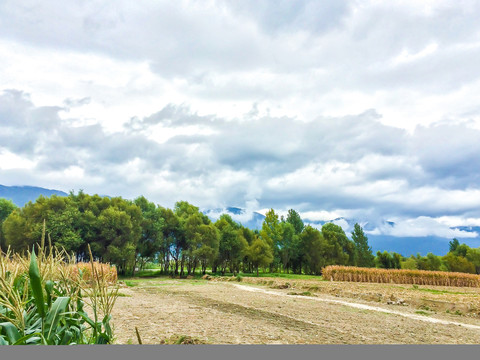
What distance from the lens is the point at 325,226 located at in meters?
80.8

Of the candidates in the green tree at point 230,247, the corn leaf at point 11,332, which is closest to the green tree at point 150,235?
the green tree at point 230,247

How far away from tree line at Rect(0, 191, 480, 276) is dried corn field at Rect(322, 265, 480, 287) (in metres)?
14.6

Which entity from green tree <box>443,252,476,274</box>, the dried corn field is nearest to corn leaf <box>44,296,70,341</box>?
the dried corn field

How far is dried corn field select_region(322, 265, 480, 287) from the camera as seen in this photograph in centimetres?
3878

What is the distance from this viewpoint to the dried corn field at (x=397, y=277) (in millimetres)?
38781

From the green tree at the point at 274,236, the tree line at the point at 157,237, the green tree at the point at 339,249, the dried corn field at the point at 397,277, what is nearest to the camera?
the dried corn field at the point at 397,277

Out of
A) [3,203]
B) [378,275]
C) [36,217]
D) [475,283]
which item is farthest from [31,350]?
[3,203]

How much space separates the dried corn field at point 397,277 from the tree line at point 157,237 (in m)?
14.6

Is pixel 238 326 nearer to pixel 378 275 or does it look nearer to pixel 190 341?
pixel 190 341

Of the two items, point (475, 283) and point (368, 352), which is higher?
point (368, 352)

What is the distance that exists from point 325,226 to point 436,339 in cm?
7334

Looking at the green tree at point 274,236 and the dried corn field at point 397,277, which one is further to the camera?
the green tree at point 274,236

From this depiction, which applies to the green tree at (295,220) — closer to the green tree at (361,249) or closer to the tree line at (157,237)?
the tree line at (157,237)

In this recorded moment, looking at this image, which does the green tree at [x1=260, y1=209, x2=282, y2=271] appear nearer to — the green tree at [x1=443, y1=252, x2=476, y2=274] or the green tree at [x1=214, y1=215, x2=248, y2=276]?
the green tree at [x1=214, y1=215, x2=248, y2=276]
